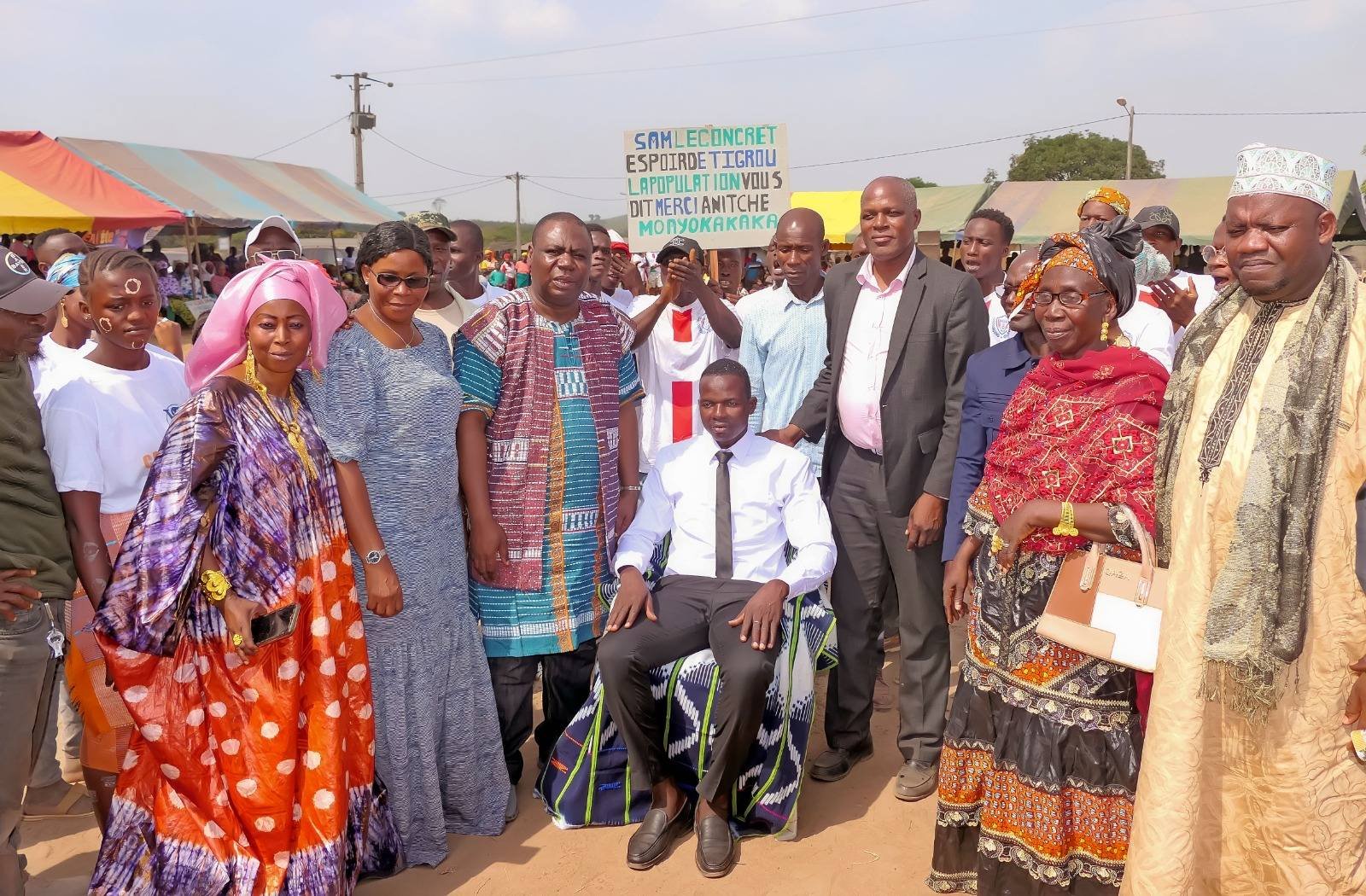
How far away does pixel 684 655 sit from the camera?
13.2 ft

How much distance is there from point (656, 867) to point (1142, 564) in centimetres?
209

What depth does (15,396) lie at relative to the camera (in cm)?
301

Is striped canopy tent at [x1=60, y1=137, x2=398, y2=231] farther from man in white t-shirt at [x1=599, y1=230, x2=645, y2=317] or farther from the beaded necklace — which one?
the beaded necklace

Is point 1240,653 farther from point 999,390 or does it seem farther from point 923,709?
point 923,709

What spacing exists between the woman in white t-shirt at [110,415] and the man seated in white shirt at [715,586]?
1.77 metres

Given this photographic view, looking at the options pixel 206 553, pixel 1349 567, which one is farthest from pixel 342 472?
pixel 1349 567

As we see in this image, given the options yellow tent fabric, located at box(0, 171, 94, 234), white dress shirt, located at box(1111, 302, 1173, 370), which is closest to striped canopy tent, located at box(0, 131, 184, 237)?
yellow tent fabric, located at box(0, 171, 94, 234)

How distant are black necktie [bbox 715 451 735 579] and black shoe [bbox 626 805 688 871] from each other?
0.96 m

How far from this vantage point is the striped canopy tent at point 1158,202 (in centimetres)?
2567

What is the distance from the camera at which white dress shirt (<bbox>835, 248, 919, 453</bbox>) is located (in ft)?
14.0

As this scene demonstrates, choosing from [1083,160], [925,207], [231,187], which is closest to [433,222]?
[231,187]

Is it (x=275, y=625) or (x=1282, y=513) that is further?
(x=275, y=625)

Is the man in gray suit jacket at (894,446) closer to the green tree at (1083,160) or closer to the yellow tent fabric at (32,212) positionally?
the yellow tent fabric at (32,212)

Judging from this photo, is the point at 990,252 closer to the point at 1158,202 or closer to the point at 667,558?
the point at 667,558
